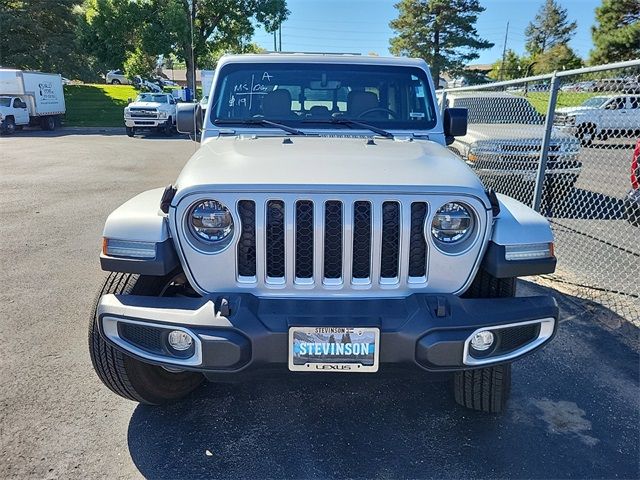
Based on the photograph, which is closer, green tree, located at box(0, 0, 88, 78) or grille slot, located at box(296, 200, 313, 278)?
grille slot, located at box(296, 200, 313, 278)

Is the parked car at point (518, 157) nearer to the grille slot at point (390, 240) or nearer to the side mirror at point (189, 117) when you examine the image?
the side mirror at point (189, 117)

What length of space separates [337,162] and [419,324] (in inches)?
36.4

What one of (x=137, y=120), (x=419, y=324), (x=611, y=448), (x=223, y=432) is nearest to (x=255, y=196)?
(x=419, y=324)

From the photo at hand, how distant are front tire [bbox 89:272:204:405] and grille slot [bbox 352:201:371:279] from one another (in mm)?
975

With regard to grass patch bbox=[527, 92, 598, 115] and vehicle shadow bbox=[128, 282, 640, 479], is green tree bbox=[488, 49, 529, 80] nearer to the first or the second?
grass patch bbox=[527, 92, 598, 115]

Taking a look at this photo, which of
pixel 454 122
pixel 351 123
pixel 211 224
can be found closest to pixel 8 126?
pixel 351 123

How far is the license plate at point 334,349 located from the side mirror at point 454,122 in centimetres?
213

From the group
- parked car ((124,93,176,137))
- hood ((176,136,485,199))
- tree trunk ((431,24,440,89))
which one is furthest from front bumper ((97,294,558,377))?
tree trunk ((431,24,440,89))

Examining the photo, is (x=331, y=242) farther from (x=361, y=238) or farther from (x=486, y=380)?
(x=486, y=380)

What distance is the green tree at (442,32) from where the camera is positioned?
38781mm

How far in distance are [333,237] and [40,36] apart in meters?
41.9

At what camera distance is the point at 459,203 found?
2.40m

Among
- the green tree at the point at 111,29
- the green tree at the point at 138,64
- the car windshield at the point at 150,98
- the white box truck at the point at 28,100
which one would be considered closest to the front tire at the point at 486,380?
the car windshield at the point at 150,98

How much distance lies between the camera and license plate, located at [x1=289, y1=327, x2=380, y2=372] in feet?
7.32
